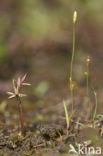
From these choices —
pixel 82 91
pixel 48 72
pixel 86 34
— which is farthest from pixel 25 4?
pixel 82 91

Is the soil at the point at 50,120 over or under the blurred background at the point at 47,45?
under

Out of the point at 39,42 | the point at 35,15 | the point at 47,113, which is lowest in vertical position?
the point at 47,113

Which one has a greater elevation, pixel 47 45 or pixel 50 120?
pixel 47 45

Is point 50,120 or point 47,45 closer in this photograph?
point 50,120

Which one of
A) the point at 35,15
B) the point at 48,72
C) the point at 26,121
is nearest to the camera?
the point at 26,121

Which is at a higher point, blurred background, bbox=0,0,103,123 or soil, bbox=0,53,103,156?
blurred background, bbox=0,0,103,123

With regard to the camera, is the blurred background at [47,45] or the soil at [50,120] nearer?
the soil at [50,120]

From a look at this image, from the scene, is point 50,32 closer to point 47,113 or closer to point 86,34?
point 86,34

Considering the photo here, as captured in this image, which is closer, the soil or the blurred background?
the soil
